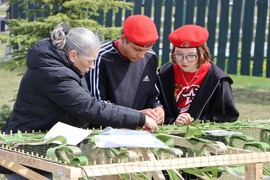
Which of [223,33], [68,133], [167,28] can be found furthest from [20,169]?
[167,28]

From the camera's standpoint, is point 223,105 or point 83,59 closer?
point 83,59

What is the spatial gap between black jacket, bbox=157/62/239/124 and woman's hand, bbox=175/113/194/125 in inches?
4.1

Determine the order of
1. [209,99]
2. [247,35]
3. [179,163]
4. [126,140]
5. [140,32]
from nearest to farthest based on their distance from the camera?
[179,163] → [126,140] → [140,32] → [209,99] → [247,35]

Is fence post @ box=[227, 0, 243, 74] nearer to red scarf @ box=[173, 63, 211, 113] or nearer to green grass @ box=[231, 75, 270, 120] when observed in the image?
green grass @ box=[231, 75, 270, 120]

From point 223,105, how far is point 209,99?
0.10 m

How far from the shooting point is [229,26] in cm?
1359

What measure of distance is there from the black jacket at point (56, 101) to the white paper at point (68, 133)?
16cm

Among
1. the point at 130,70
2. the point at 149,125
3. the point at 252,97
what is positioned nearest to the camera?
the point at 149,125

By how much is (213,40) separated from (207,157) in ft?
33.6

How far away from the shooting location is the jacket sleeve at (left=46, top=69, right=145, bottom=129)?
406 cm

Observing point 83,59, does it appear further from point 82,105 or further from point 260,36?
point 260,36

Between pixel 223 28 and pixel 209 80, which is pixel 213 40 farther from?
pixel 209 80

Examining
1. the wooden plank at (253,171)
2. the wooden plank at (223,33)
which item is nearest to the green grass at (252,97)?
the wooden plank at (223,33)

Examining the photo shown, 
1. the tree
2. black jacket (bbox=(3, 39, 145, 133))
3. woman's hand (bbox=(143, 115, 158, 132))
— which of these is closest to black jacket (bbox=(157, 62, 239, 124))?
woman's hand (bbox=(143, 115, 158, 132))
